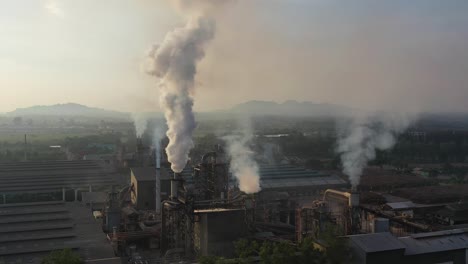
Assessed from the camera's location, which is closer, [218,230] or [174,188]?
[218,230]

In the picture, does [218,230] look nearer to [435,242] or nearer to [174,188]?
[174,188]

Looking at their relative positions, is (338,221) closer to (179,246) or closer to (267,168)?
(179,246)

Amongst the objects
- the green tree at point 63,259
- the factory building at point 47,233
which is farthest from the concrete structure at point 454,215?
the green tree at point 63,259

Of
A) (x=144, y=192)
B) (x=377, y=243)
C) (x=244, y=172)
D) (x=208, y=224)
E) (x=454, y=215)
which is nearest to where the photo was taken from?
(x=377, y=243)

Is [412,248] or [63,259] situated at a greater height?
[63,259]

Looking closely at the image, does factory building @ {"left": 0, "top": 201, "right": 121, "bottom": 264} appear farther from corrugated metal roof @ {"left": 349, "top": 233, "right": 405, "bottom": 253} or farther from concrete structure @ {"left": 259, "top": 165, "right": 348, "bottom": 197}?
concrete structure @ {"left": 259, "top": 165, "right": 348, "bottom": 197}

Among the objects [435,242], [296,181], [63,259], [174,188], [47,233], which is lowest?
[47,233]

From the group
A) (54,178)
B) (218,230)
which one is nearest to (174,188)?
(218,230)

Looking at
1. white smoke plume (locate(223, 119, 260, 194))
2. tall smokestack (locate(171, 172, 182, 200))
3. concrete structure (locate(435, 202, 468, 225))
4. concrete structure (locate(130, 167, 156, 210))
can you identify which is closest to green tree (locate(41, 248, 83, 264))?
tall smokestack (locate(171, 172, 182, 200))

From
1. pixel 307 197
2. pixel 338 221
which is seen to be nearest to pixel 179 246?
pixel 338 221

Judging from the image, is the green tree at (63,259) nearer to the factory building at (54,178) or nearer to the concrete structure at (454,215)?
the concrete structure at (454,215)
